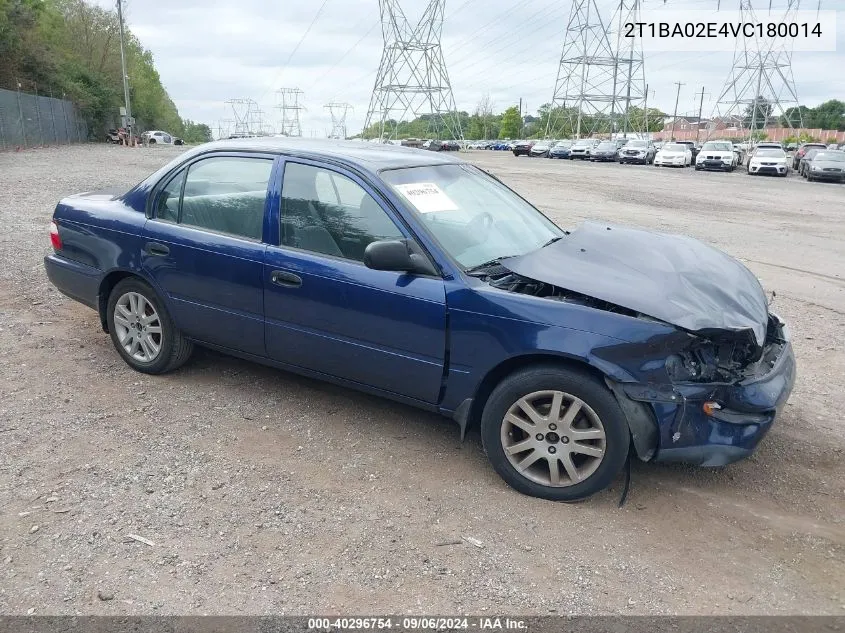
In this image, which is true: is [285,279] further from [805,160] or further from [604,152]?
[604,152]

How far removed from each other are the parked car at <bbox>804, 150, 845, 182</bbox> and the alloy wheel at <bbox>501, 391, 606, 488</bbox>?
31.1 metres

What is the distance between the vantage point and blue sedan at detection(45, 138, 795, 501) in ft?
10.6

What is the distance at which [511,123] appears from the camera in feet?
395

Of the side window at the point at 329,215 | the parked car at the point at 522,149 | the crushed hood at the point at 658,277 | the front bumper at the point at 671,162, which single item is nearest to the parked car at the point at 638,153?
the front bumper at the point at 671,162

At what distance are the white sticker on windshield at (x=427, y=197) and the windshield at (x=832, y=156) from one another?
101 feet

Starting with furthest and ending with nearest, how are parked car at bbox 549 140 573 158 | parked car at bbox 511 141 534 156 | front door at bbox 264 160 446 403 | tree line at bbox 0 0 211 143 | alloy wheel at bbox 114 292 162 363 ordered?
1. parked car at bbox 511 141 534 156
2. parked car at bbox 549 140 573 158
3. tree line at bbox 0 0 211 143
4. alloy wheel at bbox 114 292 162 363
5. front door at bbox 264 160 446 403

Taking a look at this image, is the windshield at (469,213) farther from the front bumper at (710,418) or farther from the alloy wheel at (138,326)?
the alloy wheel at (138,326)

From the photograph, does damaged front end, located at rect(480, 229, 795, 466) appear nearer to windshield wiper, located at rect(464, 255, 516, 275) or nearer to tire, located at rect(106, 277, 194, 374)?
windshield wiper, located at rect(464, 255, 516, 275)

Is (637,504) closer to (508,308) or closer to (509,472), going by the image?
(509,472)

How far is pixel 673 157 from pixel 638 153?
4107 mm

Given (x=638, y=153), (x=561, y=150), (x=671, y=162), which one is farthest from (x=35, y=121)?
(x=671, y=162)

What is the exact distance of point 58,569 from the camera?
2863mm

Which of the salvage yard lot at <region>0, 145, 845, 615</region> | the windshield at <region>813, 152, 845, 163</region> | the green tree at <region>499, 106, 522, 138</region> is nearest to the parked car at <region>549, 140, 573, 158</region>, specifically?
the windshield at <region>813, 152, 845, 163</region>

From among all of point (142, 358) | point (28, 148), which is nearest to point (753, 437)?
point (142, 358)
